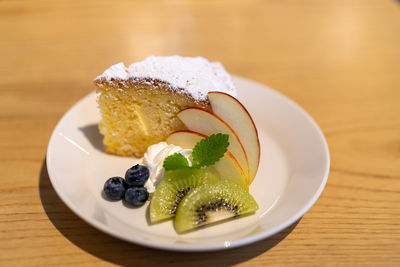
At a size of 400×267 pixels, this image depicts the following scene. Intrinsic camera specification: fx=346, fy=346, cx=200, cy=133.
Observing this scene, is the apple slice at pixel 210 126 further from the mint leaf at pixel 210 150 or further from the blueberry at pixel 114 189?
the blueberry at pixel 114 189

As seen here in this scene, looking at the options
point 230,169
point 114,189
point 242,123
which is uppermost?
point 242,123

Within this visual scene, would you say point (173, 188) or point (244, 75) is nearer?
point (173, 188)

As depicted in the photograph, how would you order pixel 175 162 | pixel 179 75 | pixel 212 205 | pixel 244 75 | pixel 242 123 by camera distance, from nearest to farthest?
pixel 212 205, pixel 175 162, pixel 242 123, pixel 179 75, pixel 244 75

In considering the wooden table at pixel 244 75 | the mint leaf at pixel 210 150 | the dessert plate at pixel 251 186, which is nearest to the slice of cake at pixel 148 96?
the dessert plate at pixel 251 186

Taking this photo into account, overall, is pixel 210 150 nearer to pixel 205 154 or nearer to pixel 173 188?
pixel 205 154

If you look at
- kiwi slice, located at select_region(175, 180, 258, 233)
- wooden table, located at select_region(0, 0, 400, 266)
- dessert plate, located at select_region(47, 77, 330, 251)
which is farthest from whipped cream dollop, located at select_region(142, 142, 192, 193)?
wooden table, located at select_region(0, 0, 400, 266)

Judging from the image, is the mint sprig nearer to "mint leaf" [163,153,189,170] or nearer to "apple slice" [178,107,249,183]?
"mint leaf" [163,153,189,170]

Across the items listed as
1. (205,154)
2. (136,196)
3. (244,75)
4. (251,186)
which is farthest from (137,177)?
(244,75)

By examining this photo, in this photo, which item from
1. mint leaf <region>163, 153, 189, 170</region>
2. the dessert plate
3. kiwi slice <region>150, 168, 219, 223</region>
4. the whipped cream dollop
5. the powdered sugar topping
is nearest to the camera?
the dessert plate
